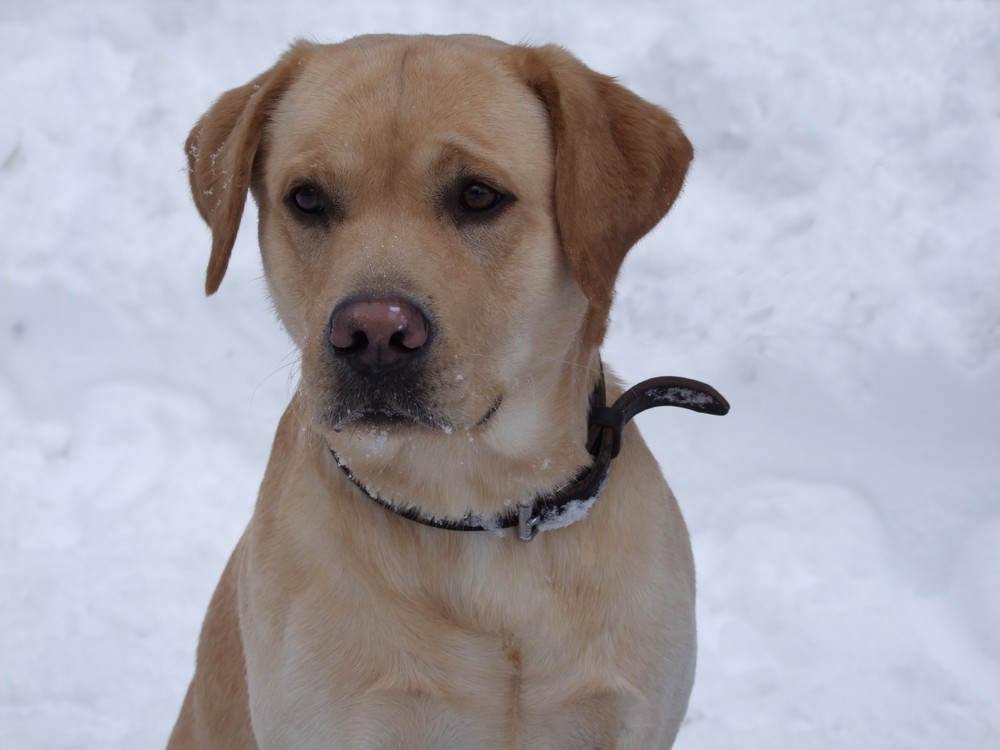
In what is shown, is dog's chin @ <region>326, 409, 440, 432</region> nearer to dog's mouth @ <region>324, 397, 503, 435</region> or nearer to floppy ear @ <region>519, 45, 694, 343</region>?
dog's mouth @ <region>324, 397, 503, 435</region>

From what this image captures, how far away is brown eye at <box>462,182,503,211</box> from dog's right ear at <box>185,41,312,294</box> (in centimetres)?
61

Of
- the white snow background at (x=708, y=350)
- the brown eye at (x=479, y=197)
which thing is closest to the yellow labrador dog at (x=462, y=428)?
the brown eye at (x=479, y=197)

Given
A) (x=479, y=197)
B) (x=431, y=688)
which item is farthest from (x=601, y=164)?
(x=431, y=688)

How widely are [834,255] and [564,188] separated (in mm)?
3495

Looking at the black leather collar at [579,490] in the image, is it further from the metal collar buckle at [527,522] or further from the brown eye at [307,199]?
the brown eye at [307,199]

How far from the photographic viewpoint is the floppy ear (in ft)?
9.37

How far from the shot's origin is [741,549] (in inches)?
197

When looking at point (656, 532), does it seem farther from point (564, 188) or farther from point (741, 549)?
point (741, 549)

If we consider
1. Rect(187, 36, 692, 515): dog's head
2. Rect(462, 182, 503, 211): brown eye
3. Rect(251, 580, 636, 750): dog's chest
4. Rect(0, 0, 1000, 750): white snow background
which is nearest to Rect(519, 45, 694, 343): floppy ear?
Rect(187, 36, 692, 515): dog's head

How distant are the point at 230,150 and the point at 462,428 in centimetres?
95

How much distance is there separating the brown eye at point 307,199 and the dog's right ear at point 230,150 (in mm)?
204

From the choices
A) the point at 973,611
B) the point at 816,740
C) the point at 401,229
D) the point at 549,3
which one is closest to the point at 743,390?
the point at 973,611

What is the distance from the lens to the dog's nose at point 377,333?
253 cm

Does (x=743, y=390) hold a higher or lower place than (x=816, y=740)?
higher
